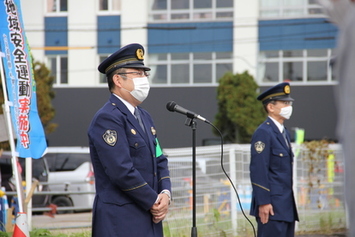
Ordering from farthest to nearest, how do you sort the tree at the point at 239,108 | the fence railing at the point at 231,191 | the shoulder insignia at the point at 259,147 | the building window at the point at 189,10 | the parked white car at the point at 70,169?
the building window at the point at 189,10 < the tree at the point at 239,108 < the parked white car at the point at 70,169 < the fence railing at the point at 231,191 < the shoulder insignia at the point at 259,147

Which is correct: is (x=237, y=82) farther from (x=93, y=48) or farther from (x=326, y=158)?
(x=326, y=158)

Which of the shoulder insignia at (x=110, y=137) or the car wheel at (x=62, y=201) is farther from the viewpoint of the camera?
the car wheel at (x=62, y=201)

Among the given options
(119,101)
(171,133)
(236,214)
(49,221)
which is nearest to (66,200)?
(49,221)

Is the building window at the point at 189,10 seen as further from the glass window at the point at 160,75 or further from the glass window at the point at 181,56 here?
the glass window at the point at 160,75

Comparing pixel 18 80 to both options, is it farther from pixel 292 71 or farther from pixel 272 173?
pixel 292 71

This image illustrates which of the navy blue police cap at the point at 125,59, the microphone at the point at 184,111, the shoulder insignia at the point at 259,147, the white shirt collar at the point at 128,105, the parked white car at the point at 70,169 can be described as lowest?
the parked white car at the point at 70,169

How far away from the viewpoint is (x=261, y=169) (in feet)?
20.4

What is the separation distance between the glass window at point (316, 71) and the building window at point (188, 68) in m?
3.58

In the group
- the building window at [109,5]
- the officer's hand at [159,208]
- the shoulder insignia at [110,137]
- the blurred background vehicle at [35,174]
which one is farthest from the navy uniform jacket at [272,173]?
the building window at [109,5]

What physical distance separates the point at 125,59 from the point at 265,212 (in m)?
2.34

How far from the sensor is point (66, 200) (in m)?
16.5

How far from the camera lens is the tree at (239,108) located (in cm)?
2730

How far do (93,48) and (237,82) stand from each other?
7431mm

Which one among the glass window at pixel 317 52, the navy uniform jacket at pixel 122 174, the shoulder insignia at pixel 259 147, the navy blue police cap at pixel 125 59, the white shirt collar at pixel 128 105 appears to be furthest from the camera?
the glass window at pixel 317 52
